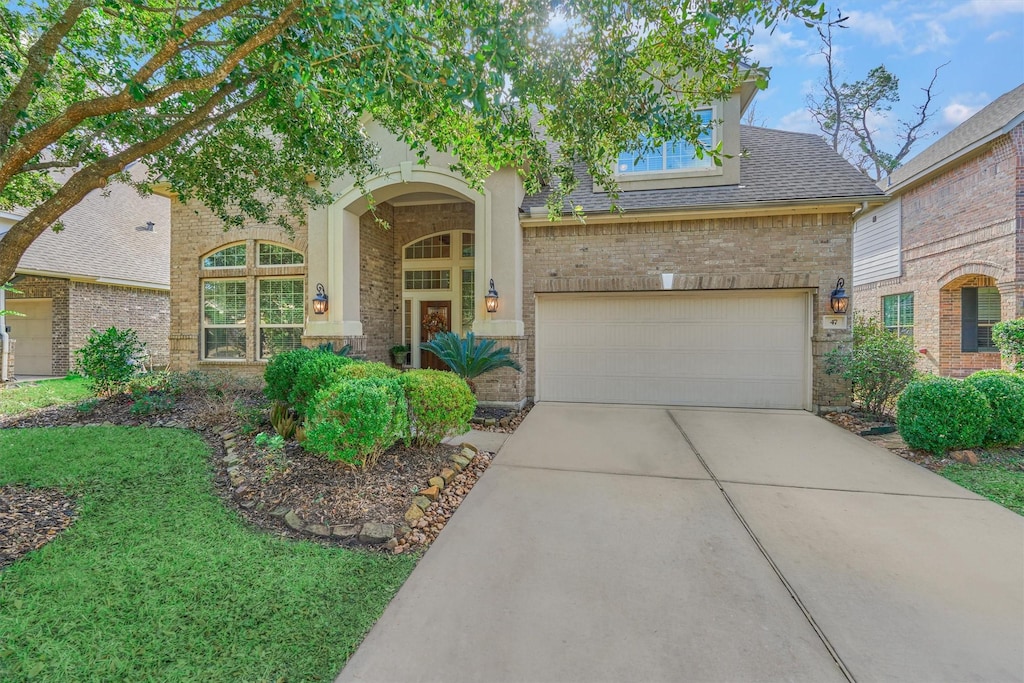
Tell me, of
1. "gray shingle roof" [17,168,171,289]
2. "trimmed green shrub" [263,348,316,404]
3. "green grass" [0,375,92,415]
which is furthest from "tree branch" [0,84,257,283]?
"gray shingle roof" [17,168,171,289]

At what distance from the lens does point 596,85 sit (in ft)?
13.7

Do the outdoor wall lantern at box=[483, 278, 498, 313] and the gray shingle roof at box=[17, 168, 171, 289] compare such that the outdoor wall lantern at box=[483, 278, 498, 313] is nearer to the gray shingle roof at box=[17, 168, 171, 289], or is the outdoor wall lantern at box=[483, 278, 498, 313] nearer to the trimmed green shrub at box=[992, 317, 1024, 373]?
the trimmed green shrub at box=[992, 317, 1024, 373]

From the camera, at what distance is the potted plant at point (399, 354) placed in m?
9.77

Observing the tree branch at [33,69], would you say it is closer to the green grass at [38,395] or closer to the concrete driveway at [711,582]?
the concrete driveway at [711,582]

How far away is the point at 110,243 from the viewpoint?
13.1 m

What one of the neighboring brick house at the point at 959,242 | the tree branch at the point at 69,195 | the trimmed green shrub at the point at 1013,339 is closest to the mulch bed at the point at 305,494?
the tree branch at the point at 69,195

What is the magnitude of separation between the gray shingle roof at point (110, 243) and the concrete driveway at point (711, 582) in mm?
14662

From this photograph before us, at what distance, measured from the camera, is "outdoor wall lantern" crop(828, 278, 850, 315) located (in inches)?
274

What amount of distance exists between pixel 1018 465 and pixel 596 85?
20.2 ft

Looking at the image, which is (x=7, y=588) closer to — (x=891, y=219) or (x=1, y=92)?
(x=1, y=92)

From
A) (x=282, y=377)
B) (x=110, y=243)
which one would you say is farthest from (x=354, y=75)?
(x=110, y=243)

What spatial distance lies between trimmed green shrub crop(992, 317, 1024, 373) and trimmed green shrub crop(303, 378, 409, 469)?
1070 centimetres

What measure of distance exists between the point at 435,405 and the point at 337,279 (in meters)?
4.80

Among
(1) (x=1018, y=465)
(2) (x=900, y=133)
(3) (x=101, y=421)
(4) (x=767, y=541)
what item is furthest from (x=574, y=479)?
(2) (x=900, y=133)
